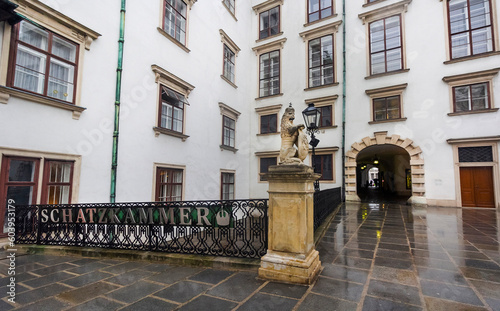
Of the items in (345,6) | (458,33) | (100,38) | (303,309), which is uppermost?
(345,6)

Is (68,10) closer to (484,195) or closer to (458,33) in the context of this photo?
(458,33)

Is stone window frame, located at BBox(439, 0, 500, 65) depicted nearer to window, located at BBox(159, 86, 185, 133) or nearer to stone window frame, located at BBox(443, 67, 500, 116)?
stone window frame, located at BBox(443, 67, 500, 116)

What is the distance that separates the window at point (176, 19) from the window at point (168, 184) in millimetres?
5950

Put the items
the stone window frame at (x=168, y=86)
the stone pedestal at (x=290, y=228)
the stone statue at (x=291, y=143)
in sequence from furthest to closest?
the stone window frame at (x=168, y=86)
the stone statue at (x=291, y=143)
the stone pedestal at (x=290, y=228)

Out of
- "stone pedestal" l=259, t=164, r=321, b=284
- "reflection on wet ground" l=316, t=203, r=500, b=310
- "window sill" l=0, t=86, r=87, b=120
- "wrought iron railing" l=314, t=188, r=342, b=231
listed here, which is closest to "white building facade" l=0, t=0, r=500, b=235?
"window sill" l=0, t=86, r=87, b=120

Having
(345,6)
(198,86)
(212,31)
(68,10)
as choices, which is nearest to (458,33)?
(345,6)

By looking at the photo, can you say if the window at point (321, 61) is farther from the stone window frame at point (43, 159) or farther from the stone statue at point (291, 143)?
the stone window frame at point (43, 159)

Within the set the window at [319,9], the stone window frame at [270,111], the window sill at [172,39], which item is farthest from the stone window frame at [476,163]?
the window sill at [172,39]

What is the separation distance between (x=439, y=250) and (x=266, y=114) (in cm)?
1347

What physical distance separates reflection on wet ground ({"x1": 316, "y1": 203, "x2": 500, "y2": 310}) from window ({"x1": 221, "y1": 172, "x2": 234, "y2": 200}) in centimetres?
810

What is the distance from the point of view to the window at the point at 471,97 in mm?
12023

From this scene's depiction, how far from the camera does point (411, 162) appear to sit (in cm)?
1316

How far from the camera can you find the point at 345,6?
15.6m

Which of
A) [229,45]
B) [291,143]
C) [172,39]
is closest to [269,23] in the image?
[229,45]
